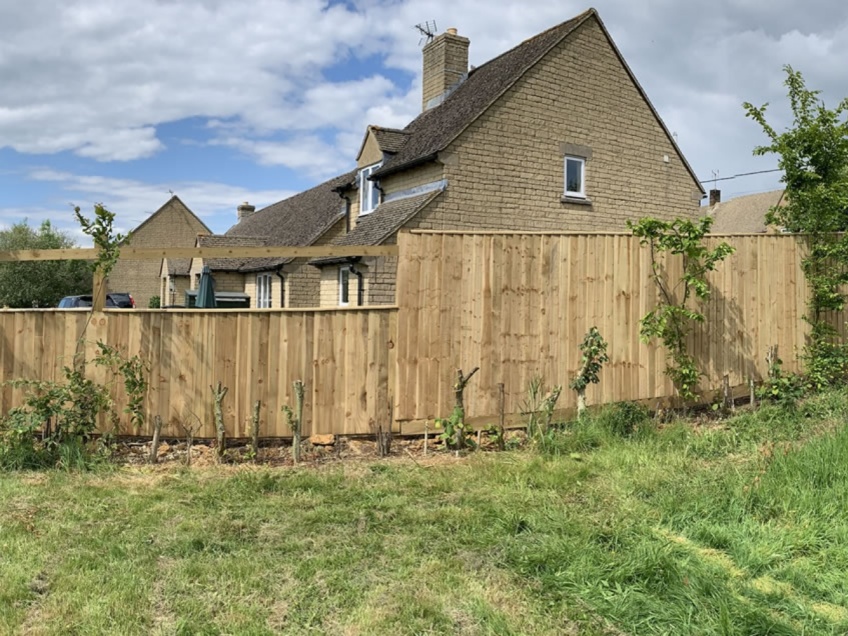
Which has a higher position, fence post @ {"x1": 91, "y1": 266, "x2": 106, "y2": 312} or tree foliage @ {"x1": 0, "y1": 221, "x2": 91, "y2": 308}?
tree foliage @ {"x1": 0, "y1": 221, "x2": 91, "y2": 308}

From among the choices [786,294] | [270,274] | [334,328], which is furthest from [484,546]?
[270,274]

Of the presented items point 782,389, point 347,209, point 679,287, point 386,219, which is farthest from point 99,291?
point 347,209

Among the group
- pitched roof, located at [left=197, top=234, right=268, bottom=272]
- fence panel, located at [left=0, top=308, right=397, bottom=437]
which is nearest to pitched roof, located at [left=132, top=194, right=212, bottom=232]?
pitched roof, located at [left=197, top=234, right=268, bottom=272]

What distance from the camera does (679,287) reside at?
7488 mm

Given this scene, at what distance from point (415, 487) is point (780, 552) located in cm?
269

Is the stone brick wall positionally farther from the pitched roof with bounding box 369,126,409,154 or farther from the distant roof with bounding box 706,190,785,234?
the distant roof with bounding box 706,190,785,234

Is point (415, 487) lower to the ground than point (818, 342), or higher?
lower

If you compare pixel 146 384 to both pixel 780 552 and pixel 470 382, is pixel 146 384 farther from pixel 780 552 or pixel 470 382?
pixel 780 552

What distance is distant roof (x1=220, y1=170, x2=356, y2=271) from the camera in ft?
72.6

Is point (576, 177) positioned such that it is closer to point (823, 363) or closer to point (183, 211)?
point (823, 363)

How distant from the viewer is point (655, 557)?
3.71 metres

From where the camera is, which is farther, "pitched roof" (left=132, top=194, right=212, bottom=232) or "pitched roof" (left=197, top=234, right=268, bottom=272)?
"pitched roof" (left=132, top=194, right=212, bottom=232)

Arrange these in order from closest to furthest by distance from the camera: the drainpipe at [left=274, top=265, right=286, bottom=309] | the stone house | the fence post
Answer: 1. the fence post
2. the stone house
3. the drainpipe at [left=274, top=265, right=286, bottom=309]

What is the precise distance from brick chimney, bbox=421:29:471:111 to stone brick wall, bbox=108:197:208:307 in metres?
31.8
